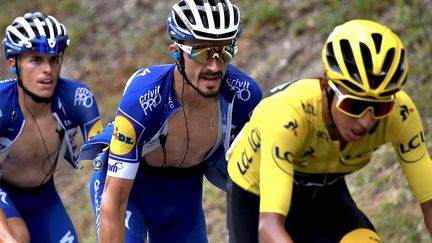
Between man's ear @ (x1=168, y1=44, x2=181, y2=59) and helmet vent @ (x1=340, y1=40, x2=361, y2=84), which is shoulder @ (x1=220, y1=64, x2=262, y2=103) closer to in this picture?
man's ear @ (x1=168, y1=44, x2=181, y2=59)

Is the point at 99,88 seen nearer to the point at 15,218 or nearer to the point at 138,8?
the point at 138,8

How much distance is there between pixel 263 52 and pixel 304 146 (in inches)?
307

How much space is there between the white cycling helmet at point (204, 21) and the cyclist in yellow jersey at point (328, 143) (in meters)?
1.04

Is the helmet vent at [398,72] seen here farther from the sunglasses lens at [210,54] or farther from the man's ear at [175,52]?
the man's ear at [175,52]

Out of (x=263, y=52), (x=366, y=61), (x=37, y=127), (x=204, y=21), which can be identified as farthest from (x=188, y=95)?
(x=263, y=52)

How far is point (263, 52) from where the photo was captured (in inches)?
510

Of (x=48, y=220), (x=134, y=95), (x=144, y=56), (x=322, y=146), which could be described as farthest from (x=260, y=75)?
(x=322, y=146)

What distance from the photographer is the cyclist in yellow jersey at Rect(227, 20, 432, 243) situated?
4.89 meters

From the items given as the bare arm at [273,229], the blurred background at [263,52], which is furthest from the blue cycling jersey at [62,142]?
the bare arm at [273,229]

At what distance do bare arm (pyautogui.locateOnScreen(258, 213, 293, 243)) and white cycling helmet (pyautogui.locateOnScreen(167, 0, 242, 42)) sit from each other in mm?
1851

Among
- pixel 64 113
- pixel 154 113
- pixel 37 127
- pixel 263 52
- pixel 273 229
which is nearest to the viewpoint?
pixel 273 229

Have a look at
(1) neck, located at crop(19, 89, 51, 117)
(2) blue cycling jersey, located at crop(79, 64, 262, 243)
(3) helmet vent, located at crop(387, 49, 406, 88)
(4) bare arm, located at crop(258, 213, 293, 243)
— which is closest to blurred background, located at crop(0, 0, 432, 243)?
(2) blue cycling jersey, located at crop(79, 64, 262, 243)

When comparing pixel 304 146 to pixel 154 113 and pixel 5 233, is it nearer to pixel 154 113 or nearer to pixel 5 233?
pixel 154 113

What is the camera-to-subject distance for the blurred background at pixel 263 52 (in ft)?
31.6
